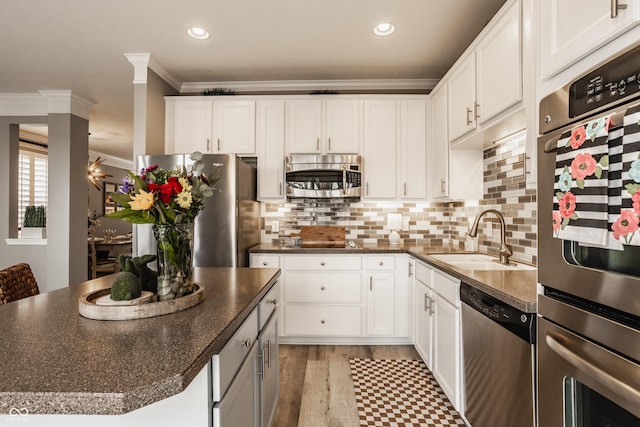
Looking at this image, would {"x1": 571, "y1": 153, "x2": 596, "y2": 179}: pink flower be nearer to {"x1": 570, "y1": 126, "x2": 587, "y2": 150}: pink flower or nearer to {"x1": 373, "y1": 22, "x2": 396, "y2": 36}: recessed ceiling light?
{"x1": 570, "y1": 126, "x2": 587, "y2": 150}: pink flower

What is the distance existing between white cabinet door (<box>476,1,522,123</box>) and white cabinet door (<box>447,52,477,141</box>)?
9 cm

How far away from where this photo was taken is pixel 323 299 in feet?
10.2

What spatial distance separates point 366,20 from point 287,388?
264cm

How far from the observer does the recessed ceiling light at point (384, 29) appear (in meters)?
2.59

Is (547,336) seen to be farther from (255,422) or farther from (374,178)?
(374,178)

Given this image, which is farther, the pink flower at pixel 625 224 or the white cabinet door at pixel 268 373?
the white cabinet door at pixel 268 373

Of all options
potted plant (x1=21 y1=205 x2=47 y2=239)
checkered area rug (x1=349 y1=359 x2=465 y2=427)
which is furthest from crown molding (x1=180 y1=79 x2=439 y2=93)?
checkered area rug (x1=349 y1=359 x2=465 y2=427)

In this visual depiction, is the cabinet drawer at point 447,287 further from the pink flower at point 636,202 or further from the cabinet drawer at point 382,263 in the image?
the pink flower at point 636,202

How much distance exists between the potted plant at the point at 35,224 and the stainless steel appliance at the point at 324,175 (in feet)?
10.6

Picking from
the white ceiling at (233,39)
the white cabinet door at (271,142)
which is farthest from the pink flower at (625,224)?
the white cabinet door at (271,142)

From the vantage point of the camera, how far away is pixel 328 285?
3.11 m

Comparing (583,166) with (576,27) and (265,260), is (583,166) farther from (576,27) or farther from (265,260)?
(265,260)

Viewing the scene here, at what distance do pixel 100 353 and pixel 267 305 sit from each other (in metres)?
0.90

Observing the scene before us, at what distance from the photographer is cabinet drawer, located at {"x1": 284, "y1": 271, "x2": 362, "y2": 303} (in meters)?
3.11
